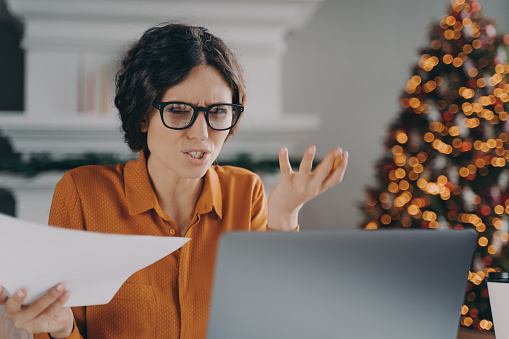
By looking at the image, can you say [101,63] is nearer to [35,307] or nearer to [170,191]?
[170,191]

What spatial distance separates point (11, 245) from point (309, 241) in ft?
1.24

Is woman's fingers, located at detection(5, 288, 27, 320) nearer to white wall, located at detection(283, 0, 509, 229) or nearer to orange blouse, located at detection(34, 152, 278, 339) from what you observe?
orange blouse, located at detection(34, 152, 278, 339)

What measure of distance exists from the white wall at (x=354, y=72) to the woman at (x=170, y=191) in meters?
2.48

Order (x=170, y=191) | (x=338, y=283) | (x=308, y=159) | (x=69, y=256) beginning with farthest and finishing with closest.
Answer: (x=170, y=191) < (x=308, y=159) < (x=69, y=256) < (x=338, y=283)

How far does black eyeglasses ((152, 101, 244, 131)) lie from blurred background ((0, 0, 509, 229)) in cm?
163

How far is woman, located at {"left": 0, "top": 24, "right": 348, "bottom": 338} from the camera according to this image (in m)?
1.11

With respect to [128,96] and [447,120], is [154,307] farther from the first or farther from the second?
[447,120]

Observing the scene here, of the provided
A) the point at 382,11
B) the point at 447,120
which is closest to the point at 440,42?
the point at 447,120

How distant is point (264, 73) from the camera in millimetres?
3432

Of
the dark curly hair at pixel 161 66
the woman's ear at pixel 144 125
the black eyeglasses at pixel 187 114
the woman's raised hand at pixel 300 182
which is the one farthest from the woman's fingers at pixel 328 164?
the woman's ear at pixel 144 125

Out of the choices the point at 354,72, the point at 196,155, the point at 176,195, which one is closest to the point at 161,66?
the point at 196,155

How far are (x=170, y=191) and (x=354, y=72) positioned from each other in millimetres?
2780

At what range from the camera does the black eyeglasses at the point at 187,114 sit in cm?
112

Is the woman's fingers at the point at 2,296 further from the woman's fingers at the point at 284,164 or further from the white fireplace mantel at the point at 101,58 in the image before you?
the white fireplace mantel at the point at 101,58
